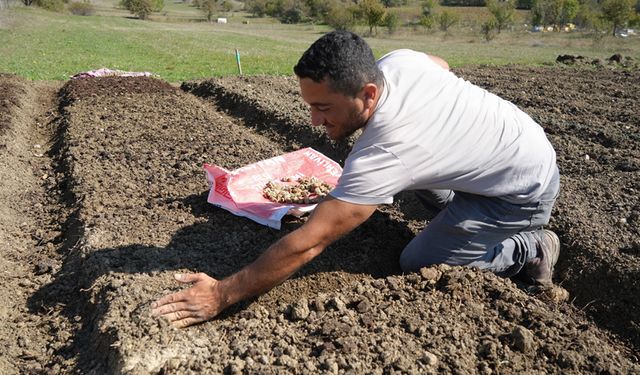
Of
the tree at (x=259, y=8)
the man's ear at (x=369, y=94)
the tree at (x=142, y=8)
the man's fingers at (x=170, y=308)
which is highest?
the tree at (x=259, y=8)

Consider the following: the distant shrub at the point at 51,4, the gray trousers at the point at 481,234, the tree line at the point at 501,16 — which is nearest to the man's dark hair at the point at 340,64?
the gray trousers at the point at 481,234

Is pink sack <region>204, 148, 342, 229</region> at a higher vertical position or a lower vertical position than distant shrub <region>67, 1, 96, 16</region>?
lower

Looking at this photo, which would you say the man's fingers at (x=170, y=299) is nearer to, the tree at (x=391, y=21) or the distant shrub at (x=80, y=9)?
the tree at (x=391, y=21)

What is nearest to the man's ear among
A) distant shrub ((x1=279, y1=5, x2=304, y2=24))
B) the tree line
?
the tree line

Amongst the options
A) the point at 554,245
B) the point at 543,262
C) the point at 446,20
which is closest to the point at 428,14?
the point at 446,20

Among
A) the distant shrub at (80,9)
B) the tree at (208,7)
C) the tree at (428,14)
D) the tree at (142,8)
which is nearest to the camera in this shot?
the tree at (428,14)

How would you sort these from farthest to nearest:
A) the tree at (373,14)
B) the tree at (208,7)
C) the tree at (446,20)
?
1. the tree at (208,7)
2. the tree at (446,20)
3. the tree at (373,14)

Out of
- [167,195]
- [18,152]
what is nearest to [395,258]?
[167,195]

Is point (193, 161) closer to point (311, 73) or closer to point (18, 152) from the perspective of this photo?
point (18, 152)

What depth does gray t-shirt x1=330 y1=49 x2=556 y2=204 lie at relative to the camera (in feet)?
8.60

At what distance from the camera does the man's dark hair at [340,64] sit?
258cm

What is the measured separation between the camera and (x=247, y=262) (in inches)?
143

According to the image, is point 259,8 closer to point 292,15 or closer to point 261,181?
point 292,15

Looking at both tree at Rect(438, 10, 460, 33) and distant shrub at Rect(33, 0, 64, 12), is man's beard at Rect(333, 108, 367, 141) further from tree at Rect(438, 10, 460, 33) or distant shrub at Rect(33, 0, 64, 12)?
distant shrub at Rect(33, 0, 64, 12)
